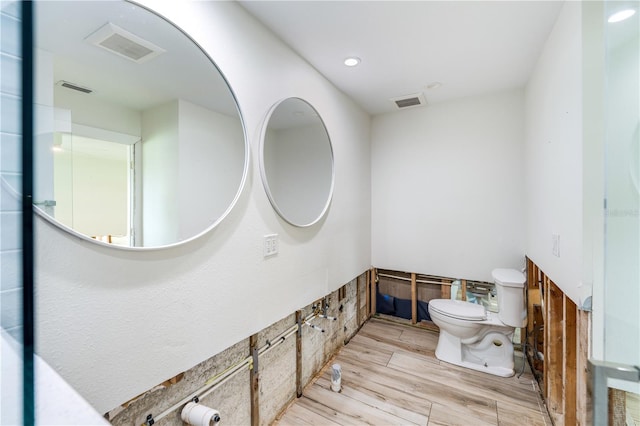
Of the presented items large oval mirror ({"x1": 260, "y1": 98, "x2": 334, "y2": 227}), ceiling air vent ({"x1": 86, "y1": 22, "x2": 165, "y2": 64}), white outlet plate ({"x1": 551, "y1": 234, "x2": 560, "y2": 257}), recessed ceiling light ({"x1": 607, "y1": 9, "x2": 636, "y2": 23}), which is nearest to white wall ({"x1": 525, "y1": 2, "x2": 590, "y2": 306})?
white outlet plate ({"x1": 551, "y1": 234, "x2": 560, "y2": 257})

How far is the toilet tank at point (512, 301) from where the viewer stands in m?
1.98

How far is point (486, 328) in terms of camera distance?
2.15m

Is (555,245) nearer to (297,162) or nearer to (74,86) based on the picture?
(297,162)

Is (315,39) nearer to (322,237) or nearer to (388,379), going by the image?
(322,237)

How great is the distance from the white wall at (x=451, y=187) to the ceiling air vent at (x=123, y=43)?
233cm

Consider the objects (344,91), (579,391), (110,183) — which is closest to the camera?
(110,183)

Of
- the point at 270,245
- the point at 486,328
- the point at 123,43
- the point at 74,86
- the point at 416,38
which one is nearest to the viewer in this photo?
the point at 74,86

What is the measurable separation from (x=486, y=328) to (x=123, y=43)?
9.48 feet

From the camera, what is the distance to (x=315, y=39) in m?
1.61

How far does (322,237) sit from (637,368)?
5.20 feet

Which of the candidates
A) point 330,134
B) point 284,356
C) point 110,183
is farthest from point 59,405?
point 330,134

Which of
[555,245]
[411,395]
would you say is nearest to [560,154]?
[555,245]

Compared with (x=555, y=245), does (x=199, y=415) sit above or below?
below

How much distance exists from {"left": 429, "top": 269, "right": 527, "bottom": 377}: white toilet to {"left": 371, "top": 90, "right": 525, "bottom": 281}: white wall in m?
0.39
